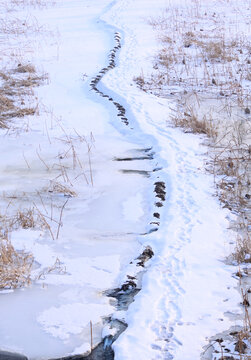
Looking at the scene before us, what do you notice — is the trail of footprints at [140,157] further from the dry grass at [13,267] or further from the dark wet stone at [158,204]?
the dry grass at [13,267]

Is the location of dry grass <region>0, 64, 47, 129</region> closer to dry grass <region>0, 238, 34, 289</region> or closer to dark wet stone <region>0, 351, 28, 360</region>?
dry grass <region>0, 238, 34, 289</region>

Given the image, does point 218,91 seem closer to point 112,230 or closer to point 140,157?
point 140,157

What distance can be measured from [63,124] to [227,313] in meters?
4.33

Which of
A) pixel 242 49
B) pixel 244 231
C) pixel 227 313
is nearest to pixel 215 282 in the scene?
pixel 227 313

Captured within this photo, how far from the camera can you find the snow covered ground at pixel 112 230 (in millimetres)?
2852

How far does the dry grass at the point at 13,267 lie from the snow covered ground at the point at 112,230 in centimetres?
7

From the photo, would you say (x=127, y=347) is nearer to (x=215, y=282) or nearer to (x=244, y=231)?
(x=215, y=282)

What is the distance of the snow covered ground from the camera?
9.36ft

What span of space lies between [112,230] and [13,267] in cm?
106

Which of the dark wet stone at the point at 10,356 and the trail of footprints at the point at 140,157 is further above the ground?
the dark wet stone at the point at 10,356

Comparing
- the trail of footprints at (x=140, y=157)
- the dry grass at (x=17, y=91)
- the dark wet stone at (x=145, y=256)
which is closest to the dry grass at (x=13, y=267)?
the dark wet stone at (x=145, y=256)

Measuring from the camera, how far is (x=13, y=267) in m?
3.27

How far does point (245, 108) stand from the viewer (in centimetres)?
724

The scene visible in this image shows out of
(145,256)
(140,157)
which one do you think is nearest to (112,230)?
(145,256)
